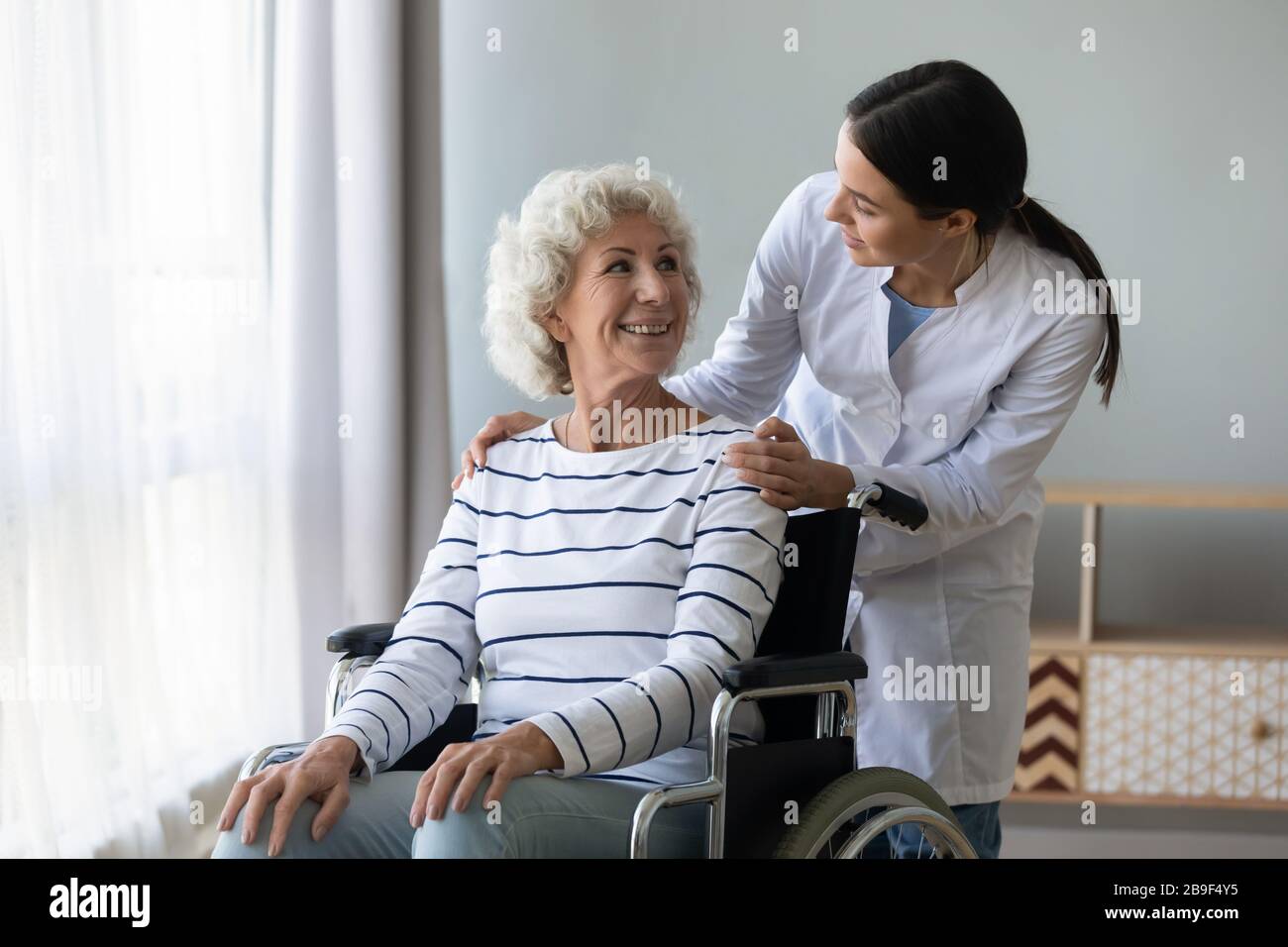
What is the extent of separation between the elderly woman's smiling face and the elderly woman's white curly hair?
0.06 feet

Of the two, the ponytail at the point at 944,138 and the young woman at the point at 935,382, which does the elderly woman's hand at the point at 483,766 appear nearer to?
the young woman at the point at 935,382

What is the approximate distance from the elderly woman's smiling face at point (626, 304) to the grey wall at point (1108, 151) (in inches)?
66.2

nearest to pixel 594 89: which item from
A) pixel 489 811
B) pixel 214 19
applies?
pixel 214 19

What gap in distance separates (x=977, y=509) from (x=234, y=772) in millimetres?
1818

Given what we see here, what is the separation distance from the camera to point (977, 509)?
180 cm

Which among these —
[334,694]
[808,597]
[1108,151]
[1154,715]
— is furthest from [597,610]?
[1108,151]

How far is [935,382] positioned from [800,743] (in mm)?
582

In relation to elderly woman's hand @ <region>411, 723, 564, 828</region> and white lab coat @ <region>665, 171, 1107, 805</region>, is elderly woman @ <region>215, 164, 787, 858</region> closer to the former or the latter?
elderly woman's hand @ <region>411, 723, 564, 828</region>

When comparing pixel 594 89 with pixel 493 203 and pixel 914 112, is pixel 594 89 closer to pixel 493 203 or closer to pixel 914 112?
pixel 493 203

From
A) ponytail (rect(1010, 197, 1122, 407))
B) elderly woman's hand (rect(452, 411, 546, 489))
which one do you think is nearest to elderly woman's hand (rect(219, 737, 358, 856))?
elderly woman's hand (rect(452, 411, 546, 489))

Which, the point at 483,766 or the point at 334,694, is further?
the point at 334,694

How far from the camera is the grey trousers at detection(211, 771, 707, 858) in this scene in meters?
1.39

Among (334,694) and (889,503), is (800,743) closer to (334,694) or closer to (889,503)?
(889,503)

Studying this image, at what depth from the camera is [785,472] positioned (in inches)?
65.4
